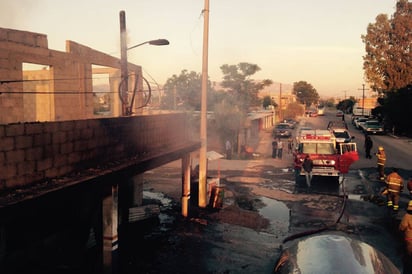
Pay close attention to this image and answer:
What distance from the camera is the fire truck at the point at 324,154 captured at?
1809 centimetres

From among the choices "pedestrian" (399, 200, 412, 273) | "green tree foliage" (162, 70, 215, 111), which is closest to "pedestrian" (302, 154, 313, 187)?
"pedestrian" (399, 200, 412, 273)

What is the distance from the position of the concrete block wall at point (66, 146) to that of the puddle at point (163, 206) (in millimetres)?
2925

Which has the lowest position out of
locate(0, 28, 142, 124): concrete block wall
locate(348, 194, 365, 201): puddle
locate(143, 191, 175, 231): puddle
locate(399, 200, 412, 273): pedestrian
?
locate(143, 191, 175, 231): puddle

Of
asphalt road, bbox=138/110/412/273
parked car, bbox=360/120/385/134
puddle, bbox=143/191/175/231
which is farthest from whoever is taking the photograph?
parked car, bbox=360/120/385/134

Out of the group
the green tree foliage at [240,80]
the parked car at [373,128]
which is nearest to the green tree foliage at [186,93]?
the green tree foliage at [240,80]

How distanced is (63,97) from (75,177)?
832 cm

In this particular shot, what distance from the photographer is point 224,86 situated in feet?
204

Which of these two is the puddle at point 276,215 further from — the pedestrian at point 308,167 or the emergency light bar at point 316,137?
the emergency light bar at point 316,137

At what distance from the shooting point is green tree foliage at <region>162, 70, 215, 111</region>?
53.6m

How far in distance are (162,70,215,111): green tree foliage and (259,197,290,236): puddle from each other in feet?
102

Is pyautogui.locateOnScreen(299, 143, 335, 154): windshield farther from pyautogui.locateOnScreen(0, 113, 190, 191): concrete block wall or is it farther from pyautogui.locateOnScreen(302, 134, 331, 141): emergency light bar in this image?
pyautogui.locateOnScreen(0, 113, 190, 191): concrete block wall

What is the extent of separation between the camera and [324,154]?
18.7 meters

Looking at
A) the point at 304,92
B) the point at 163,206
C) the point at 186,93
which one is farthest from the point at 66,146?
the point at 304,92

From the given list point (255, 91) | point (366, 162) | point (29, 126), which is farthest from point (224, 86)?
point (29, 126)
